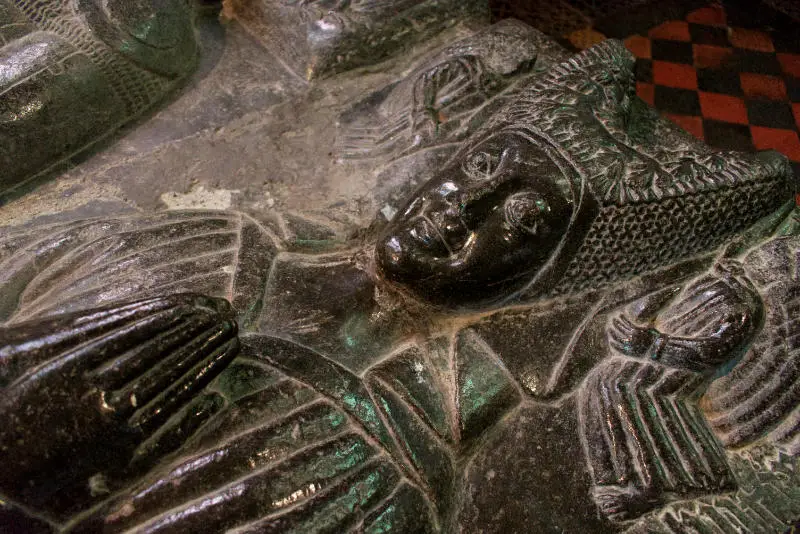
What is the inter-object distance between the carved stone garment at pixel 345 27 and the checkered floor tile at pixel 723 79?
137 cm

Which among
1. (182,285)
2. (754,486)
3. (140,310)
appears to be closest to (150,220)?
(182,285)

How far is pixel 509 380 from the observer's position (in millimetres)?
1694

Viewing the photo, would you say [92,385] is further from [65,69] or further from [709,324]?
[709,324]

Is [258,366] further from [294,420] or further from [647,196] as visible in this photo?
[647,196]

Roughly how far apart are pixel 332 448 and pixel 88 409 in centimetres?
51

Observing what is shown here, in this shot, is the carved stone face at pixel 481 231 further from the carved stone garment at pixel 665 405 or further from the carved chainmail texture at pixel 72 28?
the carved chainmail texture at pixel 72 28

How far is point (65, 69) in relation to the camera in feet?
6.41

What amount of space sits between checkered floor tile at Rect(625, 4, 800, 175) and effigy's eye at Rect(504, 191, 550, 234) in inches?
77.1

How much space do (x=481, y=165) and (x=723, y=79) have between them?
2344mm

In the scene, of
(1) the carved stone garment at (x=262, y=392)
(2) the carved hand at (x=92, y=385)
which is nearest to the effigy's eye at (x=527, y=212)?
(1) the carved stone garment at (x=262, y=392)

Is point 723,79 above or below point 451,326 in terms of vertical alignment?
below

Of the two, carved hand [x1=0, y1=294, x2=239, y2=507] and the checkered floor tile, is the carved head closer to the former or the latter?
carved hand [x1=0, y1=294, x2=239, y2=507]

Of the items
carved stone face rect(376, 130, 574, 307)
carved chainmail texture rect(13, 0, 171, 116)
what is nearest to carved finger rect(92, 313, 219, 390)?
carved stone face rect(376, 130, 574, 307)

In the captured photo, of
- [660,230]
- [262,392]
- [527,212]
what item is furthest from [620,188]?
[262,392]
